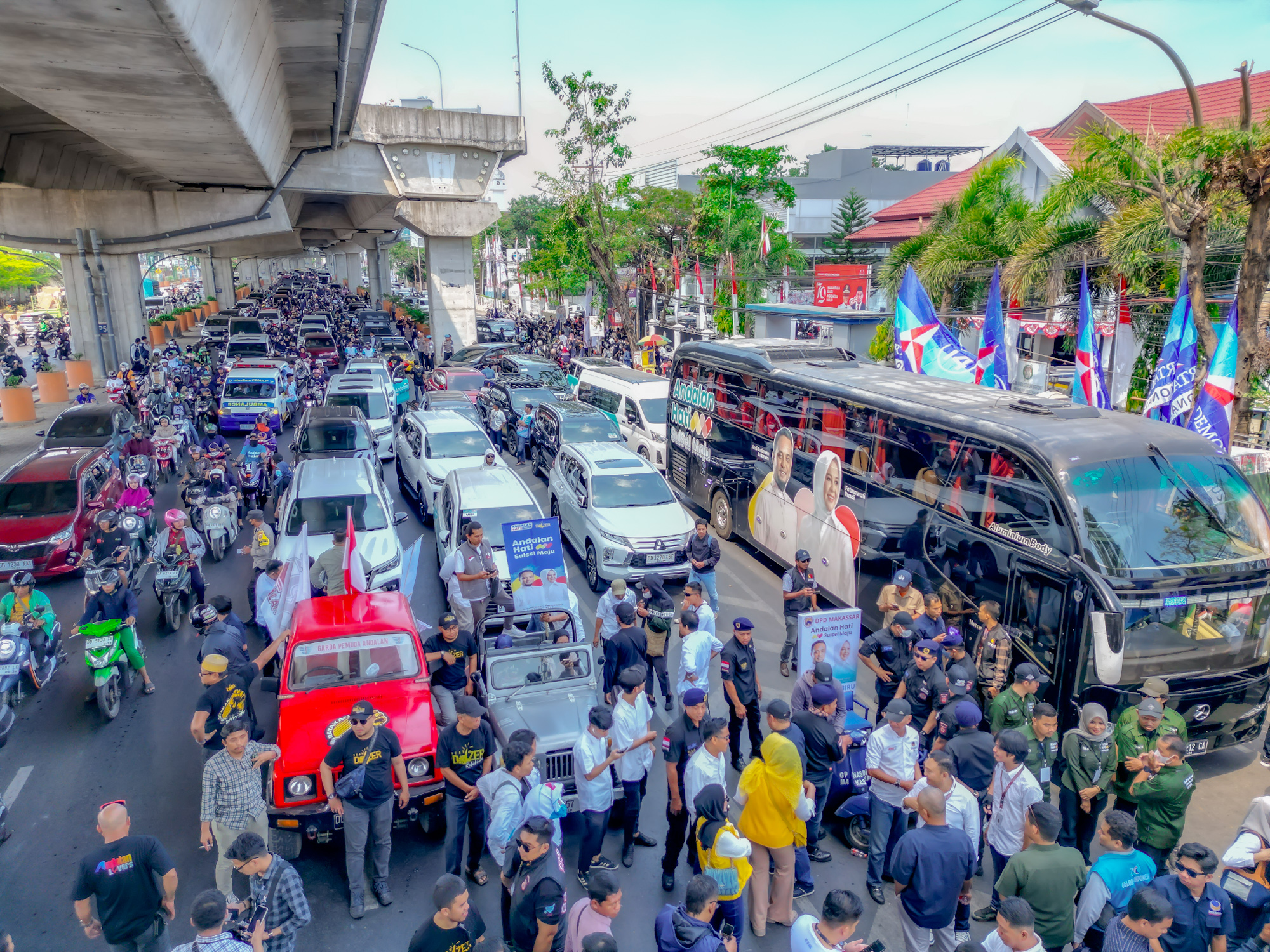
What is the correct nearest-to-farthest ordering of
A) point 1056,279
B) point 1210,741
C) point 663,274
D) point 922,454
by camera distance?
point 1210,741 < point 922,454 < point 1056,279 < point 663,274

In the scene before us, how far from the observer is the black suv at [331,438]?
16.5 m

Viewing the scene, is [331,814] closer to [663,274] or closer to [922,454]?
[922,454]

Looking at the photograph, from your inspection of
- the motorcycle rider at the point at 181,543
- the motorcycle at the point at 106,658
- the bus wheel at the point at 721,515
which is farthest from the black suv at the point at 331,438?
the motorcycle at the point at 106,658

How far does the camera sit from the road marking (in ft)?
25.6

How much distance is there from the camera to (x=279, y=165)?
85.1 ft

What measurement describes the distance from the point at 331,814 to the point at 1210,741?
7.91 metres

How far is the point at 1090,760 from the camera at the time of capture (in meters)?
6.39

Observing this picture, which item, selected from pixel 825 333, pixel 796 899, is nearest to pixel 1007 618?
pixel 796 899

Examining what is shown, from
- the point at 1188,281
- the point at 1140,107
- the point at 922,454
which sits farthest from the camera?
the point at 1140,107

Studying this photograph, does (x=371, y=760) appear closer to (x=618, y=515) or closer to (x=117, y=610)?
(x=117, y=610)

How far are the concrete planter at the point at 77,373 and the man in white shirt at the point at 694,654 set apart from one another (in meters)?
31.2

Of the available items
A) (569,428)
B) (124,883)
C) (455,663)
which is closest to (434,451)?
(569,428)

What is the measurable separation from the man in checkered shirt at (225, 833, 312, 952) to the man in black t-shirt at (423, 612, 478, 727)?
8.96 feet

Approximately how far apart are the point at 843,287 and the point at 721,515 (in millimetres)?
18280
